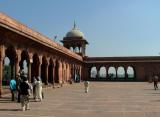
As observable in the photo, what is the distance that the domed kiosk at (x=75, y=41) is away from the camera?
173 feet

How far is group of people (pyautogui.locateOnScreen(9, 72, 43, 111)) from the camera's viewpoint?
11.9 metres

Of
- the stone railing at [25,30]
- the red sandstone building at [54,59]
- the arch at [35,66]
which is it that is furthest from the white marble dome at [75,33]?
the arch at [35,66]

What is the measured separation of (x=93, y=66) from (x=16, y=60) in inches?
1292

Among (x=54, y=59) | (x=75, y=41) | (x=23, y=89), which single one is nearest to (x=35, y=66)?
(x=54, y=59)

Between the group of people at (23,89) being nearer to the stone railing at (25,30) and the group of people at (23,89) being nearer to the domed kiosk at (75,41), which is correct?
the stone railing at (25,30)

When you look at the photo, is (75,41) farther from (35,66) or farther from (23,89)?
(23,89)

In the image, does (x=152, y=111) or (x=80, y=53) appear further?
(x=80, y=53)

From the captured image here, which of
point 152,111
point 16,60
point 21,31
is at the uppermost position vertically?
point 21,31

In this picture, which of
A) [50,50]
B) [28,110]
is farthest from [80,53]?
[28,110]

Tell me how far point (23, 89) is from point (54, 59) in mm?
21439

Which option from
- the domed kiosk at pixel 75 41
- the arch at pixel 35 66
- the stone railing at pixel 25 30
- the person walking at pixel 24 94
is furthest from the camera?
the domed kiosk at pixel 75 41

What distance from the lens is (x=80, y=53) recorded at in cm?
5253

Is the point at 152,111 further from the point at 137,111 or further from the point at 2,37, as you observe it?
the point at 2,37

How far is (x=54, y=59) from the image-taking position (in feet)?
109
